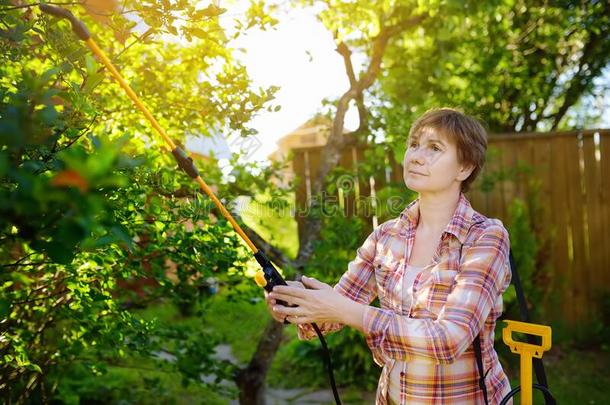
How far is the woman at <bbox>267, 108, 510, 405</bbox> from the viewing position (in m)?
1.57

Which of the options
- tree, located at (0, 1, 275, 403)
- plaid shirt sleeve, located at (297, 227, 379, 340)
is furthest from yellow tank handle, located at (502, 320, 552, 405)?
tree, located at (0, 1, 275, 403)

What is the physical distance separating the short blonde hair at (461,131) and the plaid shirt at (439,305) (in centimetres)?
14

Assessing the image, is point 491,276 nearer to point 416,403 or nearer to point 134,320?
point 416,403

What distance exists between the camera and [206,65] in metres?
3.19

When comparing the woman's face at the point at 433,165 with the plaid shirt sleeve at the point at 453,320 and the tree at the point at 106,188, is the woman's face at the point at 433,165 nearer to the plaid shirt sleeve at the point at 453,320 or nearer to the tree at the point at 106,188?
the plaid shirt sleeve at the point at 453,320

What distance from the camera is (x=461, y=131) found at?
1.87 m

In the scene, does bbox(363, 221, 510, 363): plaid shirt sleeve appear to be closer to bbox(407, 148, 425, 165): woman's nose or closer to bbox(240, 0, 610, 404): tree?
bbox(407, 148, 425, 165): woman's nose

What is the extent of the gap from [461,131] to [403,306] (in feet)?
1.91

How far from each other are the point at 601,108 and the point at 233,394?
7.05m

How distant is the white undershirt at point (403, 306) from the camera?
1794mm

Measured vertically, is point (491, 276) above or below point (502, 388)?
above

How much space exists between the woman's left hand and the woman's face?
0.48 m

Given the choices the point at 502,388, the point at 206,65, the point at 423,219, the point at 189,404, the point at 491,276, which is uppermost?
the point at 206,65

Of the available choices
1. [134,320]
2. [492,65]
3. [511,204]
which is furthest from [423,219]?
[492,65]
